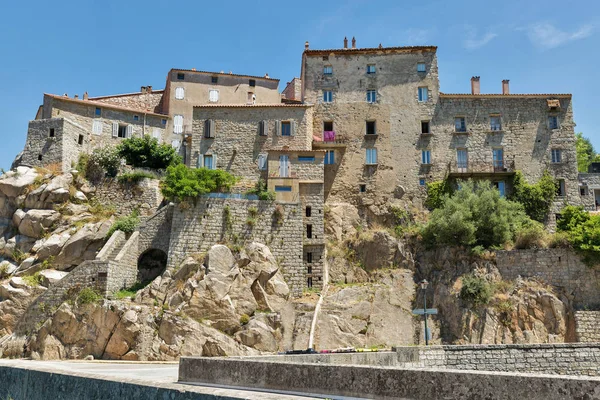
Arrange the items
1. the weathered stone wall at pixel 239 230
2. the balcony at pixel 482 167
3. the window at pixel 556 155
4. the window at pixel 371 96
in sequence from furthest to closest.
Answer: the window at pixel 371 96, the window at pixel 556 155, the balcony at pixel 482 167, the weathered stone wall at pixel 239 230

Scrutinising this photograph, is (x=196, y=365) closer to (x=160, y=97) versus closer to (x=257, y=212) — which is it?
(x=257, y=212)

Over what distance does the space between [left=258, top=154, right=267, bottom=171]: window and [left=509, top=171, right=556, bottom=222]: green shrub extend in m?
18.0

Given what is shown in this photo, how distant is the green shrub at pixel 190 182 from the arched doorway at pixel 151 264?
4.02m

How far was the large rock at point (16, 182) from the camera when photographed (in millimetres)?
39781

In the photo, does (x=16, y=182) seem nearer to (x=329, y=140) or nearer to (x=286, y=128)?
(x=286, y=128)

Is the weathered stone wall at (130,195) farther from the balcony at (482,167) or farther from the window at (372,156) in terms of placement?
the balcony at (482,167)

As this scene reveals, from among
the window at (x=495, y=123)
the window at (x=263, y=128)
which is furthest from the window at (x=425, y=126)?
the window at (x=263, y=128)

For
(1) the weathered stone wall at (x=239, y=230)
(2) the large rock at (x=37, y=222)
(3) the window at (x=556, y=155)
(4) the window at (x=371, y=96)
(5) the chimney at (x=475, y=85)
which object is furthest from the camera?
(5) the chimney at (x=475, y=85)

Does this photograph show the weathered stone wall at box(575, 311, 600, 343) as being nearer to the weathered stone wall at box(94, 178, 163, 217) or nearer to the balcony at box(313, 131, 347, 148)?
the balcony at box(313, 131, 347, 148)

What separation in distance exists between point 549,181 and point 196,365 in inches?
1369

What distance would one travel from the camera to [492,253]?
35.4 m

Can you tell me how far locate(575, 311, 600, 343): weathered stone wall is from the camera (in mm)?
31734

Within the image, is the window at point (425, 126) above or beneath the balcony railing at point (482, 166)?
above

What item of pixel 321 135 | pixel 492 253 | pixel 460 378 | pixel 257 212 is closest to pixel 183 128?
pixel 321 135
